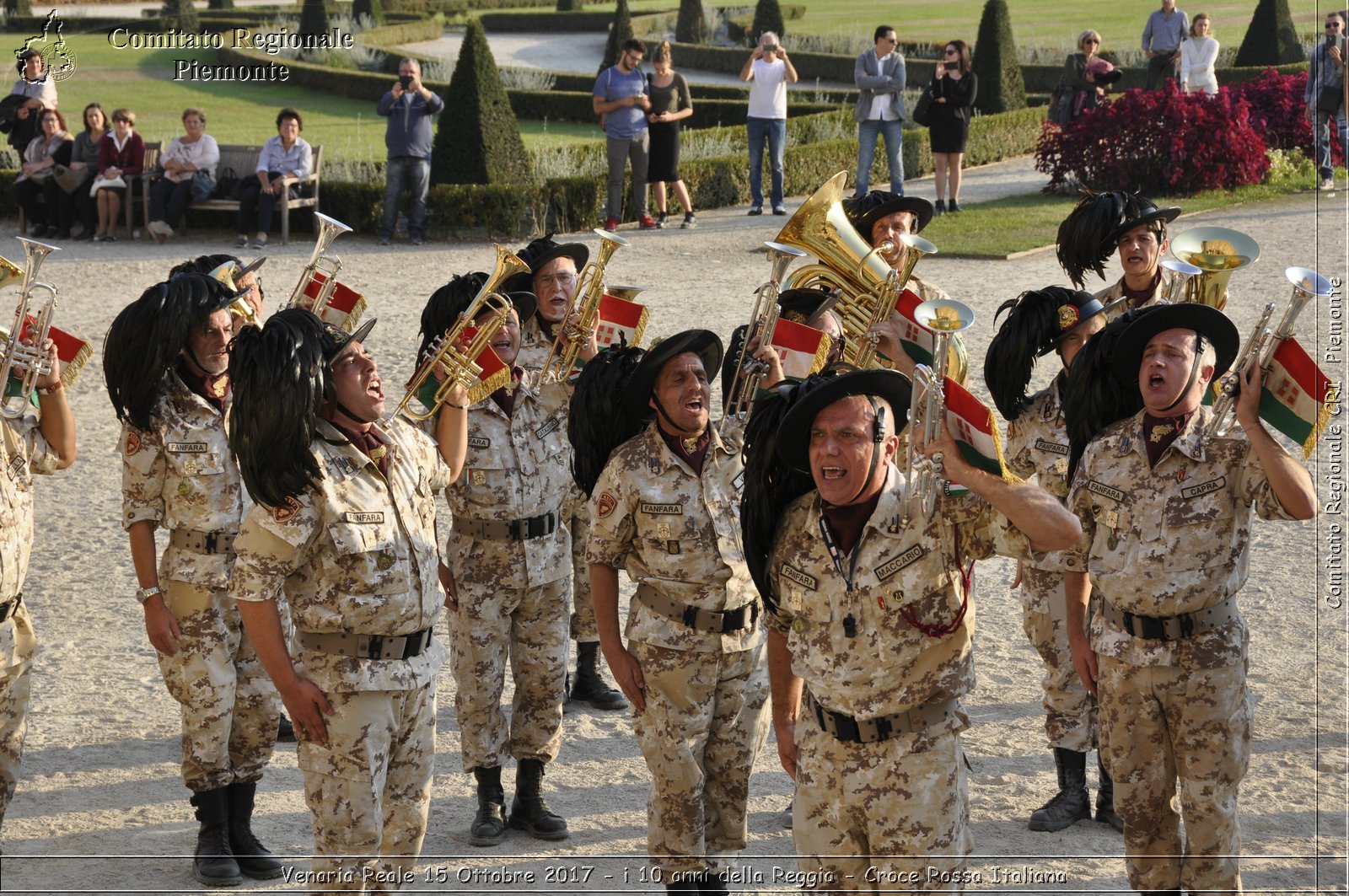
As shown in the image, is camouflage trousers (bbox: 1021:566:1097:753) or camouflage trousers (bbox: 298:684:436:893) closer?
camouflage trousers (bbox: 298:684:436:893)

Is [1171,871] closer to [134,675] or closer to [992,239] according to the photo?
[134,675]

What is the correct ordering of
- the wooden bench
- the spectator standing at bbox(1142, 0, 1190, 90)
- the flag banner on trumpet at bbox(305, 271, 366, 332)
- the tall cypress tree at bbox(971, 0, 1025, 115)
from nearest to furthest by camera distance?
the flag banner on trumpet at bbox(305, 271, 366, 332)
the wooden bench
the spectator standing at bbox(1142, 0, 1190, 90)
the tall cypress tree at bbox(971, 0, 1025, 115)

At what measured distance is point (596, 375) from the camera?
6309 millimetres

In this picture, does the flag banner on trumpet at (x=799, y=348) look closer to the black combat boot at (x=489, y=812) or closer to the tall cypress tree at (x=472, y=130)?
the black combat boot at (x=489, y=812)

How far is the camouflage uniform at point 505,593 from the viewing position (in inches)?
275

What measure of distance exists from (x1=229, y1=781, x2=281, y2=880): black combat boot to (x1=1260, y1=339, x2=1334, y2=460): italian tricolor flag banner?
13.6 feet

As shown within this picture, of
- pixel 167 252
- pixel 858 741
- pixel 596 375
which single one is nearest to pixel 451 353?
pixel 596 375

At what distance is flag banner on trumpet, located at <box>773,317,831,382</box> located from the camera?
6484mm

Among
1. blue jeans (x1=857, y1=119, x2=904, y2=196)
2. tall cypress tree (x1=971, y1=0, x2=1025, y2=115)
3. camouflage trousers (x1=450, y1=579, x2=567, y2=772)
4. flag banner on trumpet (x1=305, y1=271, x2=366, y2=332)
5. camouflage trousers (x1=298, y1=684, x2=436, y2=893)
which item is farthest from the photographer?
tall cypress tree (x1=971, y1=0, x2=1025, y2=115)

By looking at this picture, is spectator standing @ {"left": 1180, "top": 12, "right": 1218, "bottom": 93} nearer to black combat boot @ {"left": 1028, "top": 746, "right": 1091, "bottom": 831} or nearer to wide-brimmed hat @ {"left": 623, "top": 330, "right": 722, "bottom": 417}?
black combat boot @ {"left": 1028, "top": 746, "right": 1091, "bottom": 831}

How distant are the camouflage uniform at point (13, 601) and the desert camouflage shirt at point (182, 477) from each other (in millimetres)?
377

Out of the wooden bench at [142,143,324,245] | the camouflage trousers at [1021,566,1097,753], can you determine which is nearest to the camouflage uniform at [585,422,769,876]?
the camouflage trousers at [1021,566,1097,753]

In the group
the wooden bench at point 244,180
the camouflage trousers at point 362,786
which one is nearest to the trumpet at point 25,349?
the camouflage trousers at point 362,786

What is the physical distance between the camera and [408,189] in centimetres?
1958
